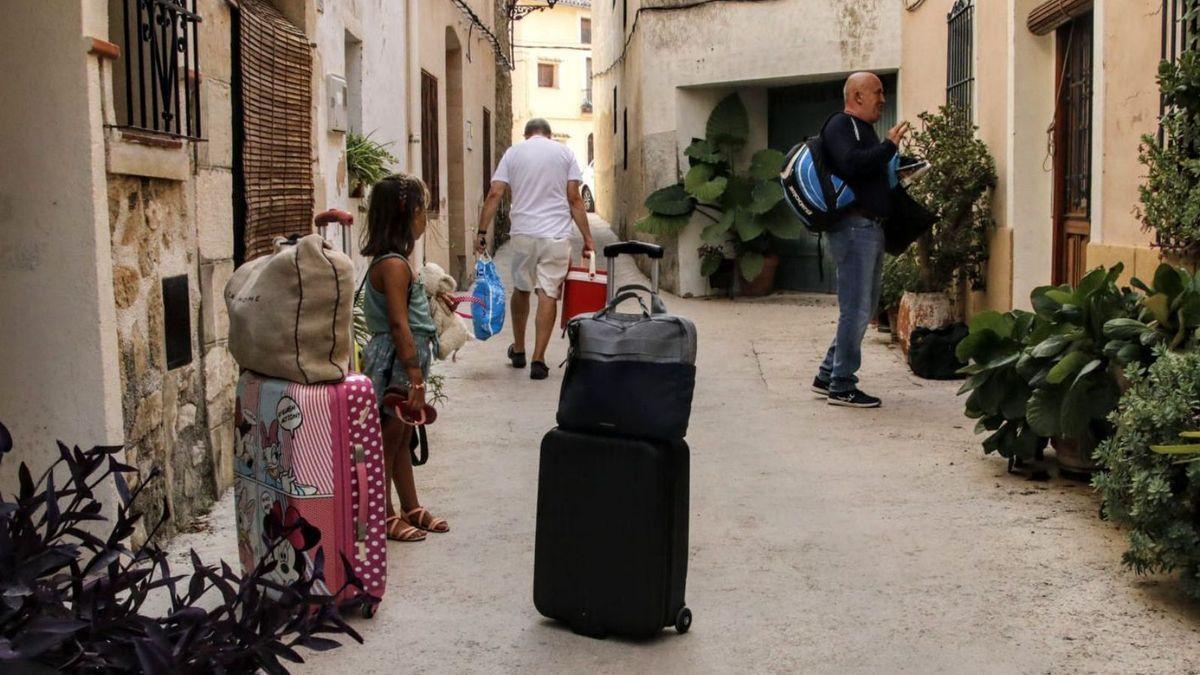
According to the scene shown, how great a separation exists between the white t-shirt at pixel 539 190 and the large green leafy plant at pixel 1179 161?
14.3ft

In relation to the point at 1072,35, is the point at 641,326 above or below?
below

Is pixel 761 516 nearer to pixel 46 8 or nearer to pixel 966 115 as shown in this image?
pixel 46 8

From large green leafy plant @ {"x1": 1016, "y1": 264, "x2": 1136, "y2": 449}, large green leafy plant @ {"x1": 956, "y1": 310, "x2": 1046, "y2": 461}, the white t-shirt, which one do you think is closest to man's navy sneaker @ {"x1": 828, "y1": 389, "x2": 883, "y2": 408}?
large green leafy plant @ {"x1": 956, "y1": 310, "x2": 1046, "y2": 461}

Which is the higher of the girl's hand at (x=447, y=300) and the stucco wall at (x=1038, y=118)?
the stucco wall at (x=1038, y=118)

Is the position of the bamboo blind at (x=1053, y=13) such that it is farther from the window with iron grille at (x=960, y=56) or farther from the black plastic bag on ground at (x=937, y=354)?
the black plastic bag on ground at (x=937, y=354)

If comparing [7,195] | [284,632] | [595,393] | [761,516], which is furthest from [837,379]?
[284,632]

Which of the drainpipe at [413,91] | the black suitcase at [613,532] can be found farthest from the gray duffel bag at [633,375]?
the drainpipe at [413,91]

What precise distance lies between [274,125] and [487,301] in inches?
108

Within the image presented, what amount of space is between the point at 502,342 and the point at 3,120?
270 inches

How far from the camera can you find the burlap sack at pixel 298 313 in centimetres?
392

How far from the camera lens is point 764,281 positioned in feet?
48.0

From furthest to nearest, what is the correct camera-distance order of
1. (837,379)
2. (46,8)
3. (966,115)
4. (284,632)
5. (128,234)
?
1. (966,115)
2. (837,379)
3. (128,234)
4. (46,8)
5. (284,632)

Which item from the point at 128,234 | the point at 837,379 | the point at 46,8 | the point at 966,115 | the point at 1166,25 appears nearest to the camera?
the point at 46,8

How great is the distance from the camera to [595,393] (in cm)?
388
